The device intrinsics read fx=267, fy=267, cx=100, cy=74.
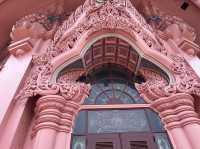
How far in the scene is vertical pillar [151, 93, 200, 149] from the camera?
3.18m

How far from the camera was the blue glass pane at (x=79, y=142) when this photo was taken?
10.9ft

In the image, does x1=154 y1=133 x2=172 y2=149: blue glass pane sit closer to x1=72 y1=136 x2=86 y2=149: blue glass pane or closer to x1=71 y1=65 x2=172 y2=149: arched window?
x1=71 y1=65 x2=172 y2=149: arched window

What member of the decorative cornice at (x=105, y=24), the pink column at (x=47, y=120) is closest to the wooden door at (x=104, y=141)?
the pink column at (x=47, y=120)

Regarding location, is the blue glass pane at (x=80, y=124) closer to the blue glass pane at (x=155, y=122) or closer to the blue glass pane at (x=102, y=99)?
the blue glass pane at (x=102, y=99)

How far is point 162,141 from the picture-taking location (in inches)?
134

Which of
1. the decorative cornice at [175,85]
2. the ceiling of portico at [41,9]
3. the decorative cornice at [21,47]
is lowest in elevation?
the decorative cornice at [175,85]

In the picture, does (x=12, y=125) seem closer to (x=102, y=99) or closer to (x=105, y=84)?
(x=102, y=99)

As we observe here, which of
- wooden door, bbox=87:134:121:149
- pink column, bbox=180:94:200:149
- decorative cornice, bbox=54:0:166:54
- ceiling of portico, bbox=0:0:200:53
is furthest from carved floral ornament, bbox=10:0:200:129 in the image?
ceiling of portico, bbox=0:0:200:53

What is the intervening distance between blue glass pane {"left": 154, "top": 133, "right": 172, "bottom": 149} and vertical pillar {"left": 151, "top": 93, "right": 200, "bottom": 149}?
10 cm

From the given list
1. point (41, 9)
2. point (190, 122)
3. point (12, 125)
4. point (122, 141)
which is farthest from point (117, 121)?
point (41, 9)

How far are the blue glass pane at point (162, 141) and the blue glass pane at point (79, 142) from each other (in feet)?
3.07

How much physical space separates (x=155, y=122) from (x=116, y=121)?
54cm

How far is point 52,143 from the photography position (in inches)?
120

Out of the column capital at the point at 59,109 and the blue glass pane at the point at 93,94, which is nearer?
the column capital at the point at 59,109
